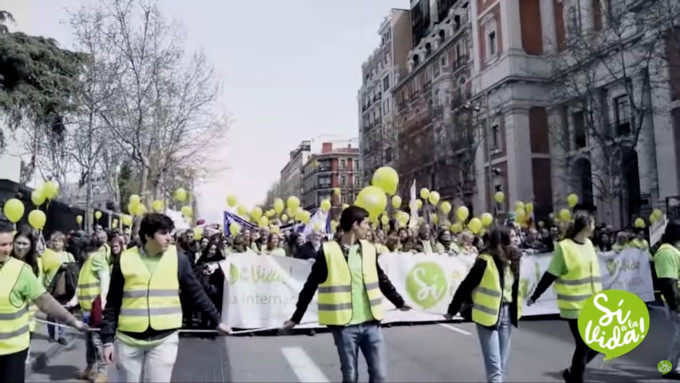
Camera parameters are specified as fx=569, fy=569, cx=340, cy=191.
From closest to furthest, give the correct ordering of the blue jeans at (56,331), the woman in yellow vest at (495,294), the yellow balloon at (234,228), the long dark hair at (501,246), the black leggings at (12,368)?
the black leggings at (12,368) → the woman in yellow vest at (495,294) → the long dark hair at (501,246) → the blue jeans at (56,331) → the yellow balloon at (234,228)

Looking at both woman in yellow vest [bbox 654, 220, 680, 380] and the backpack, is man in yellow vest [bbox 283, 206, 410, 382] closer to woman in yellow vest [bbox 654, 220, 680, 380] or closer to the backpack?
woman in yellow vest [bbox 654, 220, 680, 380]

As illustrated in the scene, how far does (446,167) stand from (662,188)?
19.2 metres

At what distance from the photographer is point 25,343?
388cm

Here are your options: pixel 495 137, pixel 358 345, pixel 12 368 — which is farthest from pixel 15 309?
pixel 495 137

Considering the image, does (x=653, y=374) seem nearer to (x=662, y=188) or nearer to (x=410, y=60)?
(x=662, y=188)

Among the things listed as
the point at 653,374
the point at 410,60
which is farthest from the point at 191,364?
the point at 410,60

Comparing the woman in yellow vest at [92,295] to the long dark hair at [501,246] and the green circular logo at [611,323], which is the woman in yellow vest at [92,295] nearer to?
the long dark hair at [501,246]

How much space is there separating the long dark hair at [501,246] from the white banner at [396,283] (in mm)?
4588

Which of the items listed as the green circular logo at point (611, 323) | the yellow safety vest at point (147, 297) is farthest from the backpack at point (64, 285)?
the green circular logo at point (611, 323)

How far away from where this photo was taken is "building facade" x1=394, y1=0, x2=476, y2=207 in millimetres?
40500

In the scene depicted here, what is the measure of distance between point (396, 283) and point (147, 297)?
6110 millimetres

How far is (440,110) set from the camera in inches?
1793

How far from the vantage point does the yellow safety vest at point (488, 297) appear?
4.64 metres

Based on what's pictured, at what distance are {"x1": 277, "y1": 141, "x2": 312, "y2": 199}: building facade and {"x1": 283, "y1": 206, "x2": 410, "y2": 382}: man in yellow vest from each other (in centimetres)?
10883
